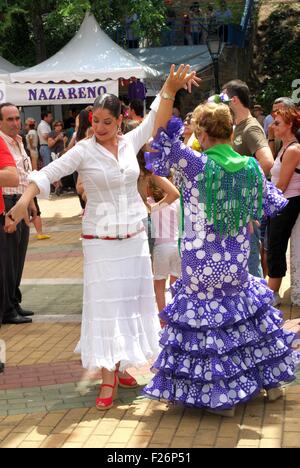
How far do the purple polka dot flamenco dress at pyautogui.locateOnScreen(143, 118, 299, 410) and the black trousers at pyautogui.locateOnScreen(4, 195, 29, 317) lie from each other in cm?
294

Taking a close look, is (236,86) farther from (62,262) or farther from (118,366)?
(62,262)

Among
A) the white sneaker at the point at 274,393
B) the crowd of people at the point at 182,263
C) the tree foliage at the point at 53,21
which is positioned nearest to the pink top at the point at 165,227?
the crowd of people at the point at 182,263

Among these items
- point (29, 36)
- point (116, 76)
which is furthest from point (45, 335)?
point (29, 36)

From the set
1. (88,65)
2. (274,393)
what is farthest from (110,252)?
(88,65)

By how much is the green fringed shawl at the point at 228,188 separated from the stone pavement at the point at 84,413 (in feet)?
3.76

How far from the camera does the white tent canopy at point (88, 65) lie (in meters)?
15.1

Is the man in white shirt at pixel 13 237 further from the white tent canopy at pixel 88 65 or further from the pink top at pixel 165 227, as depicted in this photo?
the white tent canopy at pixel 88 65

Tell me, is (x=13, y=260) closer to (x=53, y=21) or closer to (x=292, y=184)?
(x=292, y=184)

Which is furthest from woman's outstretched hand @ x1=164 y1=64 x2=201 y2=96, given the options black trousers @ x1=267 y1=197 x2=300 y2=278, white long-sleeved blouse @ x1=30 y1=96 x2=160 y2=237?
black trousers @ x1=267 y1=197 x2=300 y2=278

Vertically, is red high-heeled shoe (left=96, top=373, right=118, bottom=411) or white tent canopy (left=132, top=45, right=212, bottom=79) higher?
red high-heeled shoe (left=96, top=373, right=118, bottom=411)

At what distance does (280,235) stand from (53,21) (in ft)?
47.8

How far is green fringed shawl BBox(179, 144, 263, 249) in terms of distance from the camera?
469 cm

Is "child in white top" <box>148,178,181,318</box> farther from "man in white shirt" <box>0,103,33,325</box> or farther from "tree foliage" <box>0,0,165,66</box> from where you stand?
"tree foliage" <box>0,0,165,66</box>

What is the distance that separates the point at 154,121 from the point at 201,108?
1.13ft
